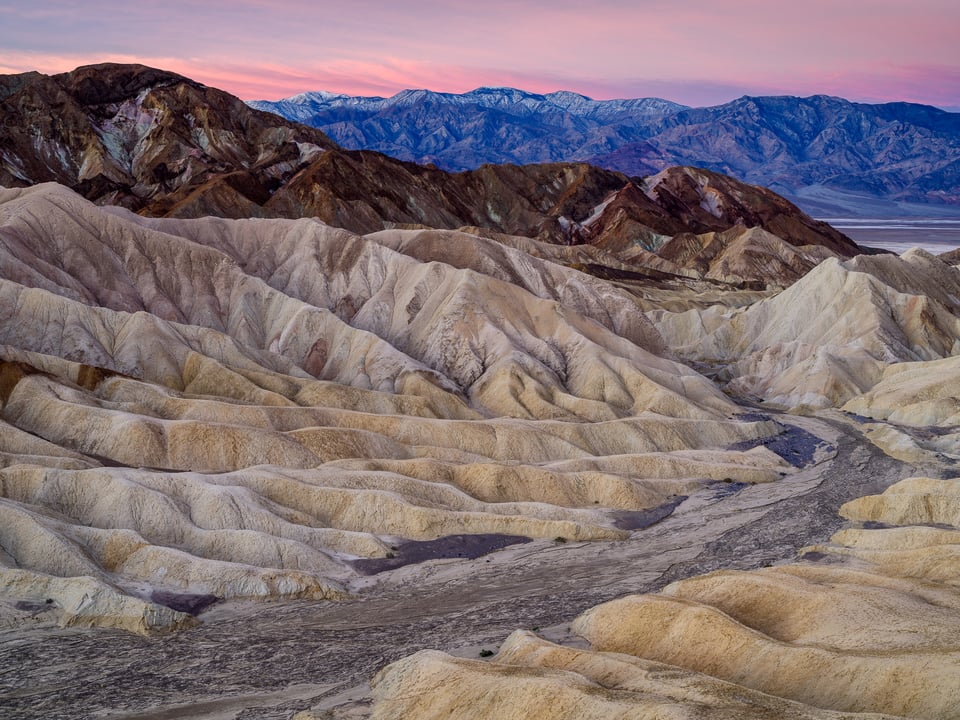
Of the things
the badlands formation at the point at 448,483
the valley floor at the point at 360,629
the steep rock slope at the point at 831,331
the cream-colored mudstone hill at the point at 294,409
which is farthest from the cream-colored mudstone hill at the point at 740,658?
the steep rock slope at the point at 831,331

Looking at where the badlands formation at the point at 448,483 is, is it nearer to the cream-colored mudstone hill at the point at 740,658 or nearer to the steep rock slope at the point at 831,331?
the cream-colored mudstone hill at the point at 740,658

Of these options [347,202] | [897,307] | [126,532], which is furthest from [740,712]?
[347,202]

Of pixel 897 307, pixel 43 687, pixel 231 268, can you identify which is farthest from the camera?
pixel 897 307

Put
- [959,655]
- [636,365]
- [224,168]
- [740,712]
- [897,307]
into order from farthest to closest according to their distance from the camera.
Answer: [224,168] → [897,307] → [636,365] → [959,655] → [740,712]

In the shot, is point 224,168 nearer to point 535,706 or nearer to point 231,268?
point 231,268

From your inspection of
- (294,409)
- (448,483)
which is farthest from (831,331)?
(294,409)
